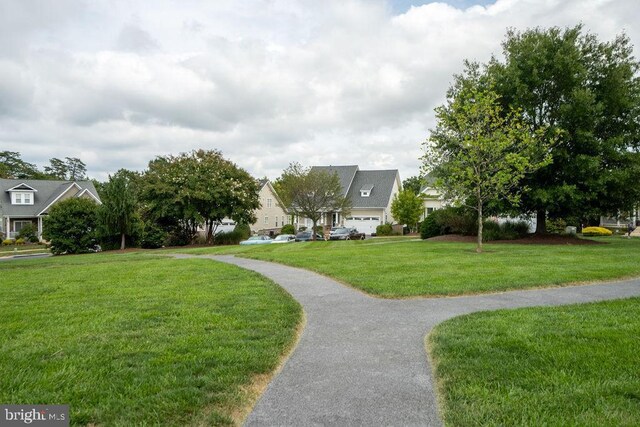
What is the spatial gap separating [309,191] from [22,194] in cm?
3187

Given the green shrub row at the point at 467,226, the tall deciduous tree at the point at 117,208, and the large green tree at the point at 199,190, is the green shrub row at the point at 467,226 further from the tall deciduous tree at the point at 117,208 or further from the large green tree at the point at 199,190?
the tall deciduous tree at the point at 117,208

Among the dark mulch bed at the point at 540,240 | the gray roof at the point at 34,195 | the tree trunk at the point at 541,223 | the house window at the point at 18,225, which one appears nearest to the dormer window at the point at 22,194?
the gray roof at the point at 34,195

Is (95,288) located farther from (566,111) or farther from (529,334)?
(566,111)

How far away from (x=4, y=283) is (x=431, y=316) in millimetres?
10451

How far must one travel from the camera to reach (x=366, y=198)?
1865 inches

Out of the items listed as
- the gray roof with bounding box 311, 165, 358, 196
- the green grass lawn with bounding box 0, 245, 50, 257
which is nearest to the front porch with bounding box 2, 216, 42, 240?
the green grass lawn with bounding box 0, 245, 50, 257

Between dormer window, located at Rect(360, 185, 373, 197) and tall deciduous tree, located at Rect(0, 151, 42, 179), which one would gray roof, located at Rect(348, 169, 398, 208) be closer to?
dormer window, located at Rect(360, 185, 373, 197)

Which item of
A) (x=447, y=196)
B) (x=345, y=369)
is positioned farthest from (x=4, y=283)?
(x=447, y=196)

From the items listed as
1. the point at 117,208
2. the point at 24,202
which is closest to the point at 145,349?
the point at 117,208

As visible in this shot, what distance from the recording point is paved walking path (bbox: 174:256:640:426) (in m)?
3.24

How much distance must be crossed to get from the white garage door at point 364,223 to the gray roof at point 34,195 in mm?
30266

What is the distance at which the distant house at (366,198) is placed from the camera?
4656 cm

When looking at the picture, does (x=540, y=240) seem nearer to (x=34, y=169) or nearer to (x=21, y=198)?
(x=21, y=198)

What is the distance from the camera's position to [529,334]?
5.04 m
